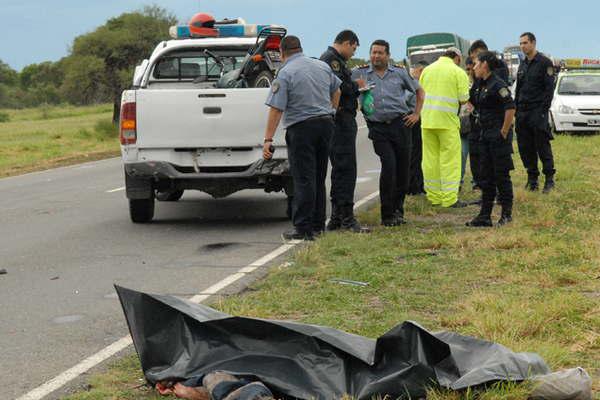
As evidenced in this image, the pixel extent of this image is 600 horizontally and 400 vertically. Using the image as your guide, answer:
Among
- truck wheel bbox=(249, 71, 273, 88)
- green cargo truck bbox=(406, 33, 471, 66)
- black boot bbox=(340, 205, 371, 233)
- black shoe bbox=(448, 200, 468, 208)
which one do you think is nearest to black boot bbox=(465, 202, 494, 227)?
black boot bbox=(340, 205, 371, 233)

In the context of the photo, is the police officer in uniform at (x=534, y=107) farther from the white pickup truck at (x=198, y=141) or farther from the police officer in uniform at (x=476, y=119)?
the white pickup truck at (x=198, y=141)

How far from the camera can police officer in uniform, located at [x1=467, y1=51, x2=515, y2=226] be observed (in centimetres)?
1050

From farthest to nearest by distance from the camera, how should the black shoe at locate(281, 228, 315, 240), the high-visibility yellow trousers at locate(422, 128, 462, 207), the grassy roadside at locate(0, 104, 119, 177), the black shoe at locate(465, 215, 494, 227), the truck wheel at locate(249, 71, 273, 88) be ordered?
the grassy roadside at locate(0, 104, 119, 177) < the truck wheel at locate(249, 71, 273, 88) < the high-visibility yellow trousers at locate(422, 128, 462, 207) < the black shoe at locate(465, 215, 494, 227) < the black shoe at locate(281, 228, 315, 240)

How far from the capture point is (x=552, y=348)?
5.58 m

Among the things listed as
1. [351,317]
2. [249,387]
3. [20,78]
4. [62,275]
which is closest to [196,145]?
[62,275]

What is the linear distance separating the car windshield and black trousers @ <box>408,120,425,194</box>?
13.4 m

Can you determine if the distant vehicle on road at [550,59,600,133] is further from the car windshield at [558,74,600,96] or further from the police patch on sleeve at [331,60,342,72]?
the police patch on sleeve at [331,60,342,72]

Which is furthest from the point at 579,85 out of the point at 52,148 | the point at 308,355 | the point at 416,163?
the point at 308,355

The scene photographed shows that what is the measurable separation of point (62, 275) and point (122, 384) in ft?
12.3

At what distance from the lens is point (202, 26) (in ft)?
46.1

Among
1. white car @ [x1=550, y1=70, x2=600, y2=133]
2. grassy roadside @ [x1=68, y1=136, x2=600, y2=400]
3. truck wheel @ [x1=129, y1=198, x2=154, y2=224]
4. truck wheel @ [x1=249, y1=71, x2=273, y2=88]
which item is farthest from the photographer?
white car @ [x1=550, y1=70, x2=600, y2=133]

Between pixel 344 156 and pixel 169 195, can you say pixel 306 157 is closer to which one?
pixel 344 156

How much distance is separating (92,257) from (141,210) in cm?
221

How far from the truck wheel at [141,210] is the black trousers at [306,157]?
2.29 metres
